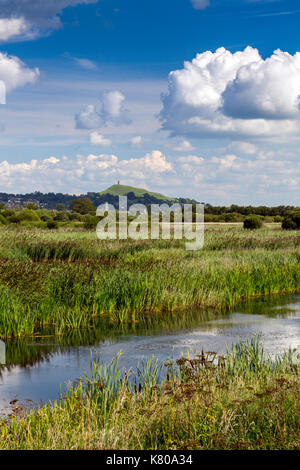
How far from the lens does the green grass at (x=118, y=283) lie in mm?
11984

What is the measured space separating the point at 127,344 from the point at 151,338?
0.73 metres

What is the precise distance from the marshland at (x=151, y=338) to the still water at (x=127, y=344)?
70 mm

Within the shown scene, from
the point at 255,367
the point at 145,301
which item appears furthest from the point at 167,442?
the point at 145,301

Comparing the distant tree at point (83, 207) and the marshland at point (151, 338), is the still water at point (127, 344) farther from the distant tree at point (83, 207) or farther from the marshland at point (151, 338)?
the distant tree at point (83, 207)

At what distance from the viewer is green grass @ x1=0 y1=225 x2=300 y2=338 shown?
39.3ft

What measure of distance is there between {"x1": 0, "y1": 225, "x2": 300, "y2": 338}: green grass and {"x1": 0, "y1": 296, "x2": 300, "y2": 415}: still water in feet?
1.82

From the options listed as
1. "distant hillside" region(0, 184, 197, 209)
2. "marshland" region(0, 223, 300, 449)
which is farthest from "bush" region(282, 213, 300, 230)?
"distant hillside" region(0, 184, 197, 209)

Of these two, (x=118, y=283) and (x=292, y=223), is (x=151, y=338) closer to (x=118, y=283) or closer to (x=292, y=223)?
(x=118, y=283)

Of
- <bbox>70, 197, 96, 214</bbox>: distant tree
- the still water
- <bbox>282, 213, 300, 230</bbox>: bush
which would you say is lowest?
the still water

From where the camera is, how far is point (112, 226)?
131 ft

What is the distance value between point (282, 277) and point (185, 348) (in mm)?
8893

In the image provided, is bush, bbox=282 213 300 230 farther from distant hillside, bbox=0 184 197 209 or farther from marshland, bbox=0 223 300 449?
distant hillside, bbox=0 184 197 209

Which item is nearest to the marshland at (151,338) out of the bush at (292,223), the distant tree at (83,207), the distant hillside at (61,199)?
the bush at (292,223)

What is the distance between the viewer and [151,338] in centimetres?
1120
